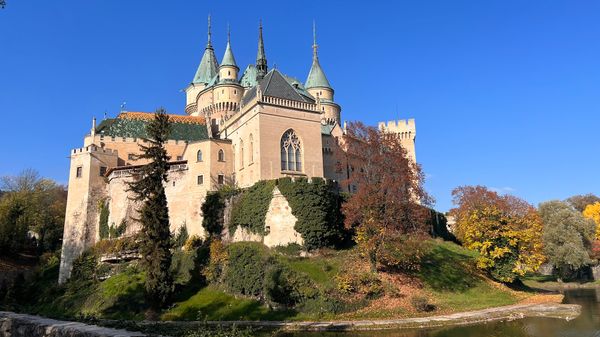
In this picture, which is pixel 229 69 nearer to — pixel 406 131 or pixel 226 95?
pixel 226 95

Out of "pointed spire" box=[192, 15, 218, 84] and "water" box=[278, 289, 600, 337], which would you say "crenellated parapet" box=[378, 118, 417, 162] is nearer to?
"pointed spire" box=[192, 15, 218, 84]

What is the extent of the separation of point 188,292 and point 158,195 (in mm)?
7838

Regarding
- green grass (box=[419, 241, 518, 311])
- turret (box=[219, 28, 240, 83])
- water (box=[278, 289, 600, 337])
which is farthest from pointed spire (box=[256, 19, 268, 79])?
water (box=[278, 289, 600, 337])

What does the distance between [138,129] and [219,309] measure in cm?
3128

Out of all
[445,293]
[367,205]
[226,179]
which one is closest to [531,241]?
[445,293]

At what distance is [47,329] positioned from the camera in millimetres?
11203

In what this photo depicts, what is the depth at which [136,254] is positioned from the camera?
4297 centimetres

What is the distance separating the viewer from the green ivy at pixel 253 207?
39.2 m

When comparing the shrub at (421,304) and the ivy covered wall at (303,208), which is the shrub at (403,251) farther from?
the ivy covered wall at (303,208)

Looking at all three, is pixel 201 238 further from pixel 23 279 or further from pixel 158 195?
pixel 23 279

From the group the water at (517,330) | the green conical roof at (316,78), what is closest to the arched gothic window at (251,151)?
the water at (517,330)

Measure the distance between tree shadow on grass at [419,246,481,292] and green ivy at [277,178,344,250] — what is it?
7.85 m

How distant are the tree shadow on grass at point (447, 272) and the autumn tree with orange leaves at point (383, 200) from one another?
3.60 m

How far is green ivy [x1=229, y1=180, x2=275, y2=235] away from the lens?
129ft
